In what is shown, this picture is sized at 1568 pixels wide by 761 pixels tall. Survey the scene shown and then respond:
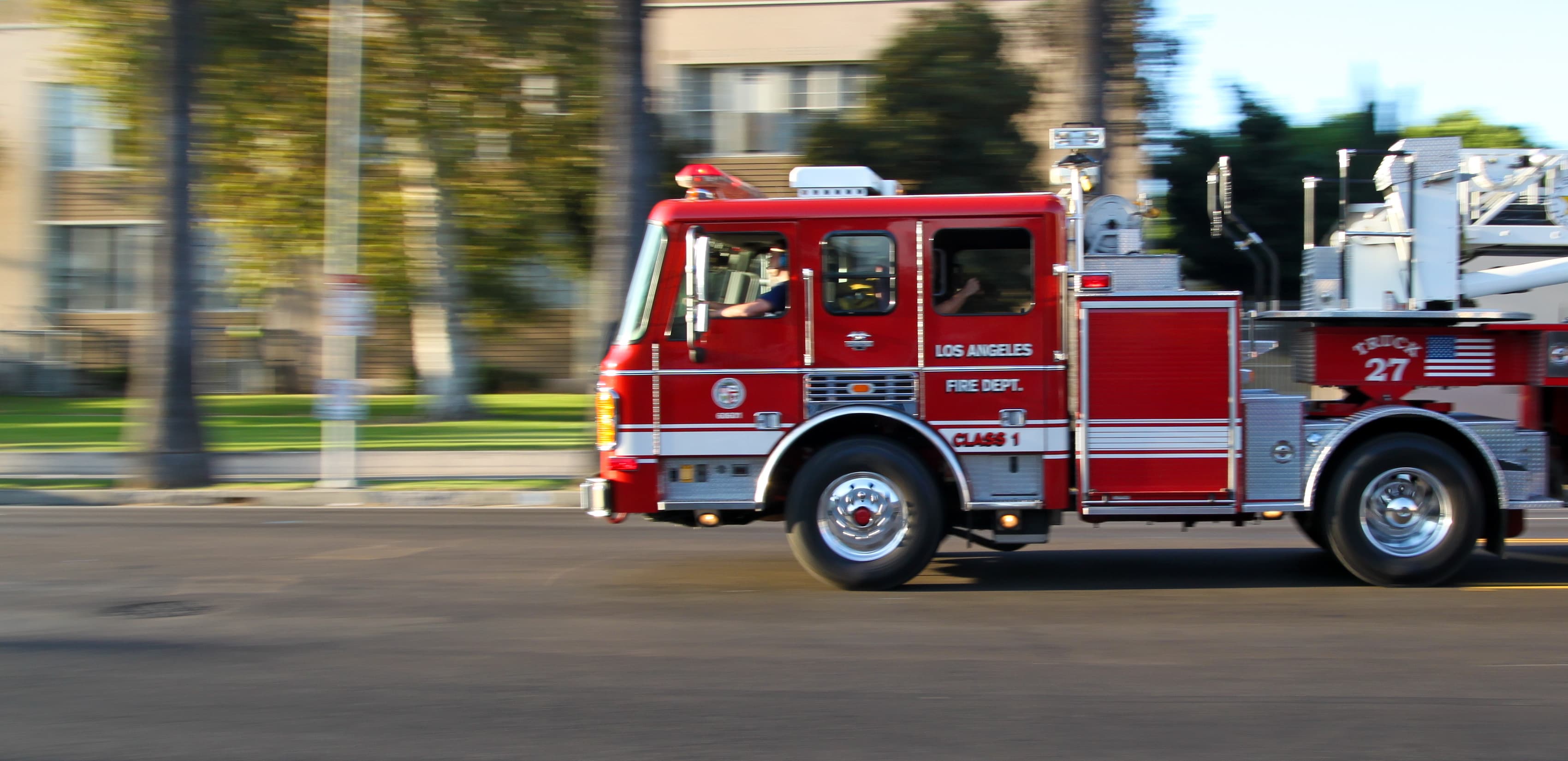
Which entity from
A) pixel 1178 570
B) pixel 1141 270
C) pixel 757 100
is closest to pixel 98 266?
pixel 757 100

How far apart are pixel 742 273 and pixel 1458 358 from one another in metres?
4.60

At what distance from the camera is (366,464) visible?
1694 centimetres

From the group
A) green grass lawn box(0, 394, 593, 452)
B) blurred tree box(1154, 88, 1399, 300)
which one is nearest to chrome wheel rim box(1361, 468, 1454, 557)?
green grass lawn box(0, 394, 593, 452)

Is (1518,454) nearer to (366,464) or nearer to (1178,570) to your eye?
(1178,570)

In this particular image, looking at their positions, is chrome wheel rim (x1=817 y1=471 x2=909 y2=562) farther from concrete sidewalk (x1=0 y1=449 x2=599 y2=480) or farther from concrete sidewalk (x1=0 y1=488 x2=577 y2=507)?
concrete sidewalk (x1=0 y1=449 x2=599 y2=480)

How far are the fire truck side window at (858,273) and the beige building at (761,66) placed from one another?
769 inches

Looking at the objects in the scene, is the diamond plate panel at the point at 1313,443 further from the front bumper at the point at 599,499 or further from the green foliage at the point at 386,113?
the green foliage at the point at 386,113

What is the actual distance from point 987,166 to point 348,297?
1060cm

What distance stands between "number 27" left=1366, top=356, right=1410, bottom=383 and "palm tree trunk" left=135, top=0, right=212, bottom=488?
42.1 ft

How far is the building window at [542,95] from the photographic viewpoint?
20.8 m

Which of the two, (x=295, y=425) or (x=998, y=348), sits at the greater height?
(x=998, y=348)

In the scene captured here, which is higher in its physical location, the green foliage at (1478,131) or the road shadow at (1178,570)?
the green foliage at (1478,131)

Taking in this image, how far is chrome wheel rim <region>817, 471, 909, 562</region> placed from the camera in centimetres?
789

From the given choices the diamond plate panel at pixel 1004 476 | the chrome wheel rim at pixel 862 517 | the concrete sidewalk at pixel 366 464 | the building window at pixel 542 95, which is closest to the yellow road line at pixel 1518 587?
Result: the diamond plate panel at pixel 1004 476
